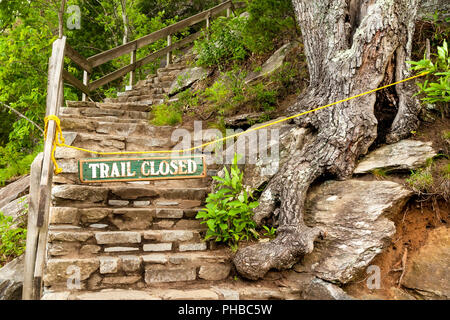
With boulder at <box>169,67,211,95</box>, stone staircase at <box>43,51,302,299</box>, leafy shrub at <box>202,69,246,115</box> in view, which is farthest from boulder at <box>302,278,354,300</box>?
boulder at <box>169,67,211,95</box>

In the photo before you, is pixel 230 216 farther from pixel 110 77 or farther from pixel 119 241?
pixel 110 77

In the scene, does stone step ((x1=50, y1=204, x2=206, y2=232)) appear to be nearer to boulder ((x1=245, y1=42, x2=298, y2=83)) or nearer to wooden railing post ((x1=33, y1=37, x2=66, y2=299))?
wooden railing post ((x1=33, y1=37, x2=66, y2=299))

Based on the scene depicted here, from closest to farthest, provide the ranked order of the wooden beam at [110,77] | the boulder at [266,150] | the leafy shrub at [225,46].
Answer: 1. the boulder at [266,150]
2. the wooden beam at [110,77]
3. the leafy shrub at [225,46]

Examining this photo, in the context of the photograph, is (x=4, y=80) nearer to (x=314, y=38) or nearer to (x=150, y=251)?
(x=150, y=251)

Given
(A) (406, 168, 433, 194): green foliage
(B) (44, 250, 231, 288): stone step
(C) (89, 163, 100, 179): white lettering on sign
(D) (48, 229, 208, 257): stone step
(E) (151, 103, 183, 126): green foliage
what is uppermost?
(E) (151, 103, 183, 126): green foliage

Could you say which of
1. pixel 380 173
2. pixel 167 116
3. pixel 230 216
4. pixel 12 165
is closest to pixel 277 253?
pixel 230 216

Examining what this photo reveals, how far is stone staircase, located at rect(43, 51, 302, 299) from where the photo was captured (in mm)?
2801

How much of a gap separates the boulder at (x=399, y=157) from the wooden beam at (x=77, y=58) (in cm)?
462

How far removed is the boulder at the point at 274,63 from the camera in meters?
5.75

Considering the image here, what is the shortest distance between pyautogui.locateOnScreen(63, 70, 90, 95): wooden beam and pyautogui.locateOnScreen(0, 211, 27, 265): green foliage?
2.16 metres

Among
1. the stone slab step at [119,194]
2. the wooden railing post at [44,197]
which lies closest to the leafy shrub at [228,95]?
the stone slab step at [119,194]

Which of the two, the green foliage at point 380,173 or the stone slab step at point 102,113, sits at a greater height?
the stone slab step at point 102,113

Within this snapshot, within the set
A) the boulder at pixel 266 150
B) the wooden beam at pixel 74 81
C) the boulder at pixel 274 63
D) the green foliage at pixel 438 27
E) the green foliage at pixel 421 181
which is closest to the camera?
the green foliage at pixel 421 181

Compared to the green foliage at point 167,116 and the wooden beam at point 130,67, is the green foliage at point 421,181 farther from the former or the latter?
the wooden beam at point 130,67
